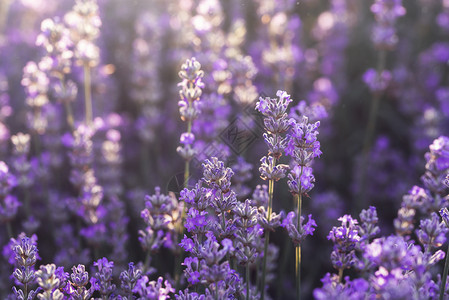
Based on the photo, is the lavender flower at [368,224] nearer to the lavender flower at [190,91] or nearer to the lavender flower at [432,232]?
the lavender flower at [432,232]

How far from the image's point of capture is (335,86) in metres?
4.99

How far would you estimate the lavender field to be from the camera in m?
1.89

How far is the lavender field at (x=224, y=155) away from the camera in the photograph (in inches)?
74.6

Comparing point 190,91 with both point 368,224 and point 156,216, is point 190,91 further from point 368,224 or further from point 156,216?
point 368,224

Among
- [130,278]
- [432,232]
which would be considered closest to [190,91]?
[130,278]

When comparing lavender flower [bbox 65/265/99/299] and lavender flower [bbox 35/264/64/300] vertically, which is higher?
lavender flower [bbox 65/265/99/299]

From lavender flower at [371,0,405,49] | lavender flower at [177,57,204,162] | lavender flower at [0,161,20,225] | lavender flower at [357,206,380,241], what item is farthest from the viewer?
lavender flower at [371,0,405,49]

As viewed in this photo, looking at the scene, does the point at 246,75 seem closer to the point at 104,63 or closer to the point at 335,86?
the point at 335,86

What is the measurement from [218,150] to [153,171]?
76.9 inches

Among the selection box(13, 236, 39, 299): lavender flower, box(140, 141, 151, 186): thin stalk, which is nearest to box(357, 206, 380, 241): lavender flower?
box(13, 236, 39, 299): lavender flower

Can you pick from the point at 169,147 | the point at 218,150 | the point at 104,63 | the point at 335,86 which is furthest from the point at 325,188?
the point at 104,63

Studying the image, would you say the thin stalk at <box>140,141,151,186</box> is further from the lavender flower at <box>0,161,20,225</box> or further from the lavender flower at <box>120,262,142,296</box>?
the lavender flower at <box>120,262,142,296</box>

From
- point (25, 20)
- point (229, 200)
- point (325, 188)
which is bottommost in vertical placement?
point (229, 200)

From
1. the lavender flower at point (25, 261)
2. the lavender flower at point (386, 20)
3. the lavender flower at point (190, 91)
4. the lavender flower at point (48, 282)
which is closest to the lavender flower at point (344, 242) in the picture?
the lavender flower at point (190, 91)
